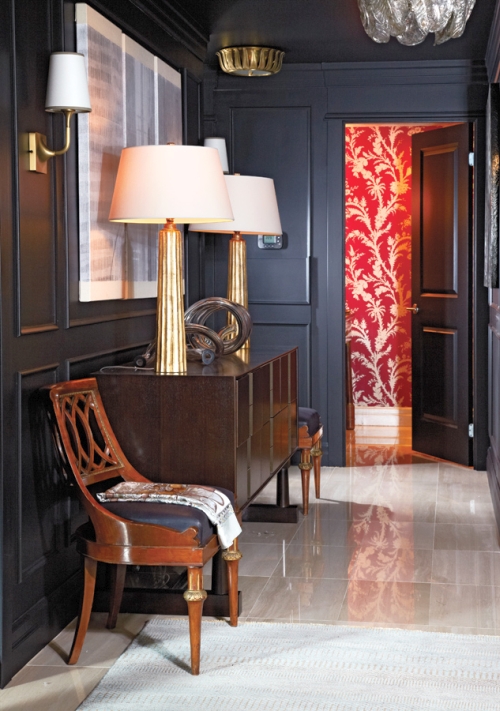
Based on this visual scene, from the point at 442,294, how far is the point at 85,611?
3.78 m

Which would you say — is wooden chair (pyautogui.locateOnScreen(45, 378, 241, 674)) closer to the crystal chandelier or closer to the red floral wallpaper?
the crystal chandelier

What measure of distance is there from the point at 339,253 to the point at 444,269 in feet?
2.33

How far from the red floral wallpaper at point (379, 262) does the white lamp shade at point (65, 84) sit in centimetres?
461

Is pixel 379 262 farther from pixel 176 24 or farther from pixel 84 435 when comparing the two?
pixel 84 435

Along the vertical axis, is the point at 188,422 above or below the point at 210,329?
below

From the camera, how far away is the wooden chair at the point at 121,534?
2.75 m

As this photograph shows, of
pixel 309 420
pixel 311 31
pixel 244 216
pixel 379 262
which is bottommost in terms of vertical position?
pixel 309 420

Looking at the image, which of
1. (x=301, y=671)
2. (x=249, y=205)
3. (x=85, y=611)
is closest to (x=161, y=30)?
(x=249, y=205)

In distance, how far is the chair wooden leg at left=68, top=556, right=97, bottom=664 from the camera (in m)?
2.84

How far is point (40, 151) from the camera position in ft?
9.59

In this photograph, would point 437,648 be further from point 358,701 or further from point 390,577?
point 390,577

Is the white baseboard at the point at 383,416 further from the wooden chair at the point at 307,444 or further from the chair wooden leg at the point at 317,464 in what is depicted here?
the wooden chair at the point at 307,444

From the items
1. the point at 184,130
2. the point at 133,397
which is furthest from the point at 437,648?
the point at 184,130

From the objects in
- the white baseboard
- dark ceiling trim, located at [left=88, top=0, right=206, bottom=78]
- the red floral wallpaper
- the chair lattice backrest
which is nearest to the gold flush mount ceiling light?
dark ceiling trim, located at [left=88, top=0, right=206, bottom=78]
